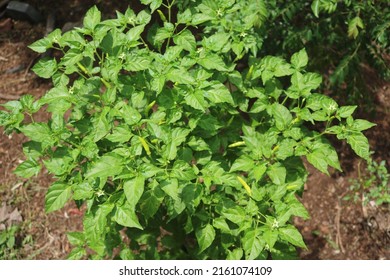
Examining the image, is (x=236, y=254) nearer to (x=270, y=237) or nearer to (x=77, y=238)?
(x=270, y=237)

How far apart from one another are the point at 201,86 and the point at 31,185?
2567mm

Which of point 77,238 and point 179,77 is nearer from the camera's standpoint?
point 179,77

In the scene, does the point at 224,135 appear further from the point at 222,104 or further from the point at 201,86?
the point at 201,86

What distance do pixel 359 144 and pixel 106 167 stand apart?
113 centimetres

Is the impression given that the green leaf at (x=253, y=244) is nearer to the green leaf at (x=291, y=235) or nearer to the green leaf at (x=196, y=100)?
the green leaf at (x=291, y=235)

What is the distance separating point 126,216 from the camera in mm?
1757

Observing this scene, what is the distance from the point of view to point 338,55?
3.76 metres

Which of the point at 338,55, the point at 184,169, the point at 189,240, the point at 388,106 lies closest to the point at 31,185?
the point at 189,240

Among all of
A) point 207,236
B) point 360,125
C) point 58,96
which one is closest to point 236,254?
point 207,236

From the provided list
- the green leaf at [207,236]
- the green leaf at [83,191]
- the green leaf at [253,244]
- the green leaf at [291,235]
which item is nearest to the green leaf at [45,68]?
the green leaf at [83,191]

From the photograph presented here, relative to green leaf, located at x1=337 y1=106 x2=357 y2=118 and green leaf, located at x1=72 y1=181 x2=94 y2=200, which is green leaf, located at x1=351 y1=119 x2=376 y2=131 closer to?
green leaf, located at x1=337 y1=106 x2=357 y2=118

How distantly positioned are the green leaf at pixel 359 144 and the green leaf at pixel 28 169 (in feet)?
4.67

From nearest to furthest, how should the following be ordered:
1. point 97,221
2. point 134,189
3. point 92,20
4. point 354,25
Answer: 1. point 134,189
2. point 97,221
3. point 92,20
4. point 354,25

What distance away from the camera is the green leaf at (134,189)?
168 cm
